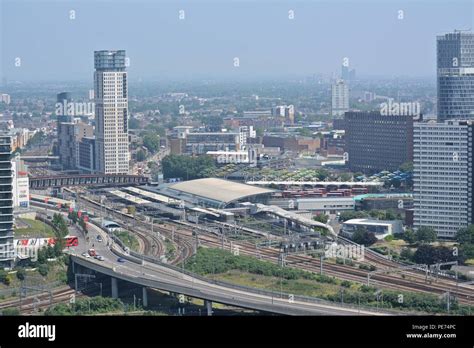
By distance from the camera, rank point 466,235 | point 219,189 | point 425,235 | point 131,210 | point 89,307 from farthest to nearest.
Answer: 1. point 219,189
2. point 131,210
3. point 425,235
4. point 466,235
5. point 89,307

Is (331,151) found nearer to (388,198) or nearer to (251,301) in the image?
(388,198)

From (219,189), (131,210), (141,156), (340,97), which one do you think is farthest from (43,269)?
(340,97)

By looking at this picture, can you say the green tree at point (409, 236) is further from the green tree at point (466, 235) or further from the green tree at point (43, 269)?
the green tree at point (43, 269)

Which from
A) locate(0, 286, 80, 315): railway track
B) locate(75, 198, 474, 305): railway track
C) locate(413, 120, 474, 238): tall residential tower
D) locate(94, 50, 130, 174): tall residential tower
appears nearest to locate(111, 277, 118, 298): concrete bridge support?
locate(0, 286, 80, 315): railway track

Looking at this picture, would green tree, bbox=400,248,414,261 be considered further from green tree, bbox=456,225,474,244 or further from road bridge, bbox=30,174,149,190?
road bridge, bbox=30,174,149,190

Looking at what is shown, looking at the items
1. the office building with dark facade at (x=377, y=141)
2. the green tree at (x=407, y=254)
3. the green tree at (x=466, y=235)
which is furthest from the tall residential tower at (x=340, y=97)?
the green tree at (x=407, y=254)

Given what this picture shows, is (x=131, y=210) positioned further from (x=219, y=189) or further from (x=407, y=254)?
(x=407, y=254)
